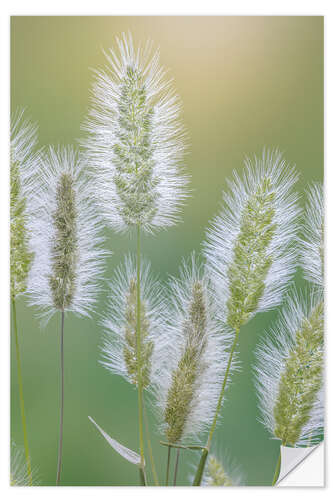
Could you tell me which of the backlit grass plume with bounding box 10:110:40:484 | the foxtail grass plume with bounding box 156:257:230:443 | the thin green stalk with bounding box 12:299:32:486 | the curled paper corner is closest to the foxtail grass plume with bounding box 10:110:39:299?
the backlit grass plume with bounding box 10:110:40:484

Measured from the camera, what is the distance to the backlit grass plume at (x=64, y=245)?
1.46 metres

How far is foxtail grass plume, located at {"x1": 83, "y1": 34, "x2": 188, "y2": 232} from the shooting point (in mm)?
1437

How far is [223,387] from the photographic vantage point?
1454 mm

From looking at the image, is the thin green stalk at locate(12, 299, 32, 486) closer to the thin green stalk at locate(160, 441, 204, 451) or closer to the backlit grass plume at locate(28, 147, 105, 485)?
the backlit grass plume at locate(28, 147, 105, 485)

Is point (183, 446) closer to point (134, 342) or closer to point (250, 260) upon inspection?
point (134, 342)

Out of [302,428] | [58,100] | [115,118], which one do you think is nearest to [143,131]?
[115,118]

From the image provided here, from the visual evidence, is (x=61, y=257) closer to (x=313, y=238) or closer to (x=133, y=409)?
(x=133, y=409)

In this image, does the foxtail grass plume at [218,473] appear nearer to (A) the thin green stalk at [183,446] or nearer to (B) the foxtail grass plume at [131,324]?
(A) the thin green stalk at [183,446]

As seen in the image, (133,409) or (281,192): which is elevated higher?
(281,192)

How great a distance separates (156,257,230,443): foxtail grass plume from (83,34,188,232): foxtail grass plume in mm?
257

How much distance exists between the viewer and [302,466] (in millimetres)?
1510

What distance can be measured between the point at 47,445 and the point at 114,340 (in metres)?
0.35

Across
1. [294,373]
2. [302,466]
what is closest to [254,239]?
[294,373]

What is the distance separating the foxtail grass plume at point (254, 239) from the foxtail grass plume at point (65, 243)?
0.33 meters
